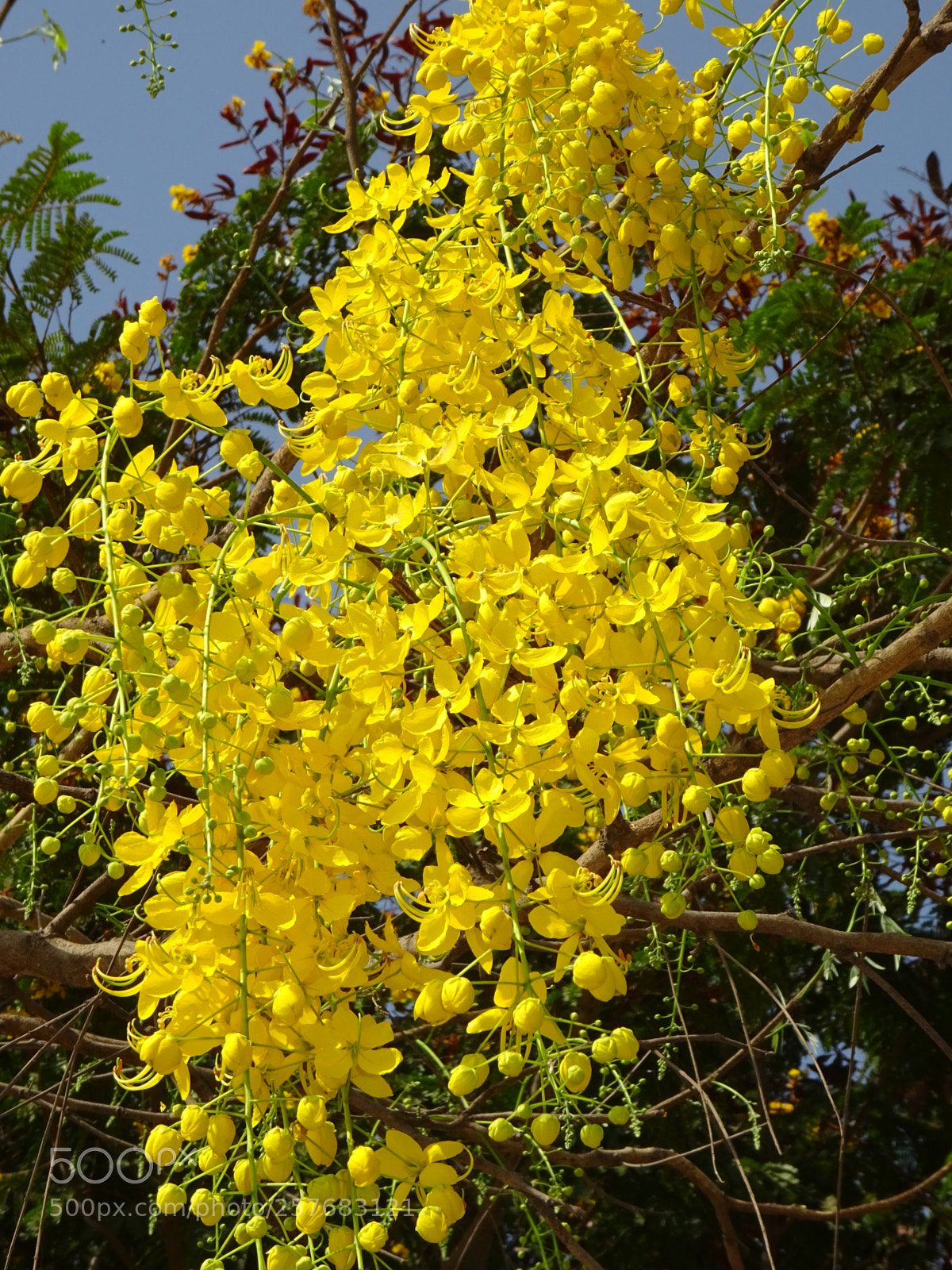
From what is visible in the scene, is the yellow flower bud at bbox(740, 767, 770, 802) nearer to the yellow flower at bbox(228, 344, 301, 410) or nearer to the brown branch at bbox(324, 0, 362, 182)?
the yellow flower at bbox(228, 344, 301, 410)

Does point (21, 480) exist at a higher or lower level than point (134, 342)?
lower

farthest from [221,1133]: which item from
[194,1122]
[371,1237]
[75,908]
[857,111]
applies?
[857,111]

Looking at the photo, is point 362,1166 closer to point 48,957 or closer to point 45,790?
point 45,790

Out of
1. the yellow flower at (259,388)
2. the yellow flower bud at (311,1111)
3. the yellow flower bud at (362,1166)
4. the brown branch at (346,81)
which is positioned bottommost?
the yellow flower bud at (362,1166)

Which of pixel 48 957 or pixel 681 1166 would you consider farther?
pixel 681 1166

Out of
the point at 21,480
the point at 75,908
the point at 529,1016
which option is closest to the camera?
the point at 529,1016

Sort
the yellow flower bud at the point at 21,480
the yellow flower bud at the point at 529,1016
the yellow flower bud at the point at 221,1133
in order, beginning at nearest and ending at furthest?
the yellow flower bud at the point at 529,1016, the yellow flower bud at the point at 221,1133, the yellow flower bud at the point at 21,480

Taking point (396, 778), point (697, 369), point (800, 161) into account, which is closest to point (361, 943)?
point (396, 778)

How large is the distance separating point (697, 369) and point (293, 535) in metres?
0.49

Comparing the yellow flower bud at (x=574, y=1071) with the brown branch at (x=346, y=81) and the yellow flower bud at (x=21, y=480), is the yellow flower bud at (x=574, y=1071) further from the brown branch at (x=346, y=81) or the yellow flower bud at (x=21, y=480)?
the brown branch at (x=346, y=81)

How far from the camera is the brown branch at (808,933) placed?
120cm

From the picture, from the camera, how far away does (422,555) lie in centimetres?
98

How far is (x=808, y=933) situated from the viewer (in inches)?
50.1
